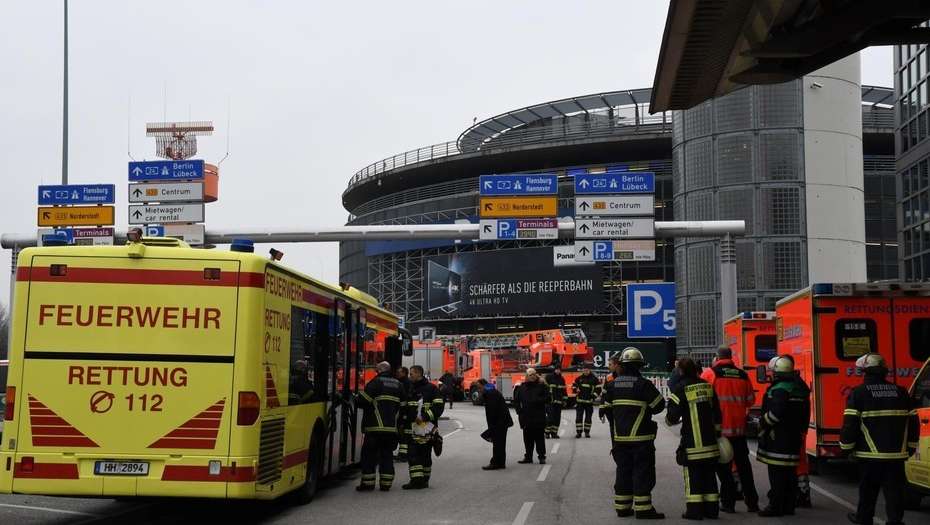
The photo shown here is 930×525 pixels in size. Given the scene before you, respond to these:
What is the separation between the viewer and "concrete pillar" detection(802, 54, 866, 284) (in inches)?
1738

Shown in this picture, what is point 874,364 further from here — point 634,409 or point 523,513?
point 523,513

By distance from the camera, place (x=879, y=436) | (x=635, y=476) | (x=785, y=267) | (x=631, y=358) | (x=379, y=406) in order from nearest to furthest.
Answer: (x=879, y=436) → (x=635, y=476) → (x=631, y=358) → (x=379, y=406) → (x=785, y=267)

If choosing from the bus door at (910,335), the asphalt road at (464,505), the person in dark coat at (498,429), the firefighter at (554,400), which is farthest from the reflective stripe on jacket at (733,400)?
the firefighter at (554,400)

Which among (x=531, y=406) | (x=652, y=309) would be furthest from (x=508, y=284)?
(x=531, y=406)

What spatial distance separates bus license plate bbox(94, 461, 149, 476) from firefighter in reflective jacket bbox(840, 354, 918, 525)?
7004 millimetres

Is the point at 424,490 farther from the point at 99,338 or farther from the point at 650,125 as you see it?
the point at 650,125

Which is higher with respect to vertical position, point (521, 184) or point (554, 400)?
point (521, 184)

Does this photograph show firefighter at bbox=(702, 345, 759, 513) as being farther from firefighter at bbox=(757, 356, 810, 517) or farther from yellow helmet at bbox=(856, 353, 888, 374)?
yellow helmet at bbox=(856, 353, 888, 374)

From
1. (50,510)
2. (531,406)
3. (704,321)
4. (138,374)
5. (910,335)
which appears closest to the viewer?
(138,374)

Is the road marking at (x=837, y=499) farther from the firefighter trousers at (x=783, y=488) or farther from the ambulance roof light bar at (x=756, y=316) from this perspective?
the ambulance roof light bar at (x=756, y=316)

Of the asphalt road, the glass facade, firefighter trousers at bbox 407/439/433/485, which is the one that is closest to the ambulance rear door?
the asphalt road

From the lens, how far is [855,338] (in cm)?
1584

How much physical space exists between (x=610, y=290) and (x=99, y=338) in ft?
200

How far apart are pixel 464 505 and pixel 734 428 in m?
3.45
